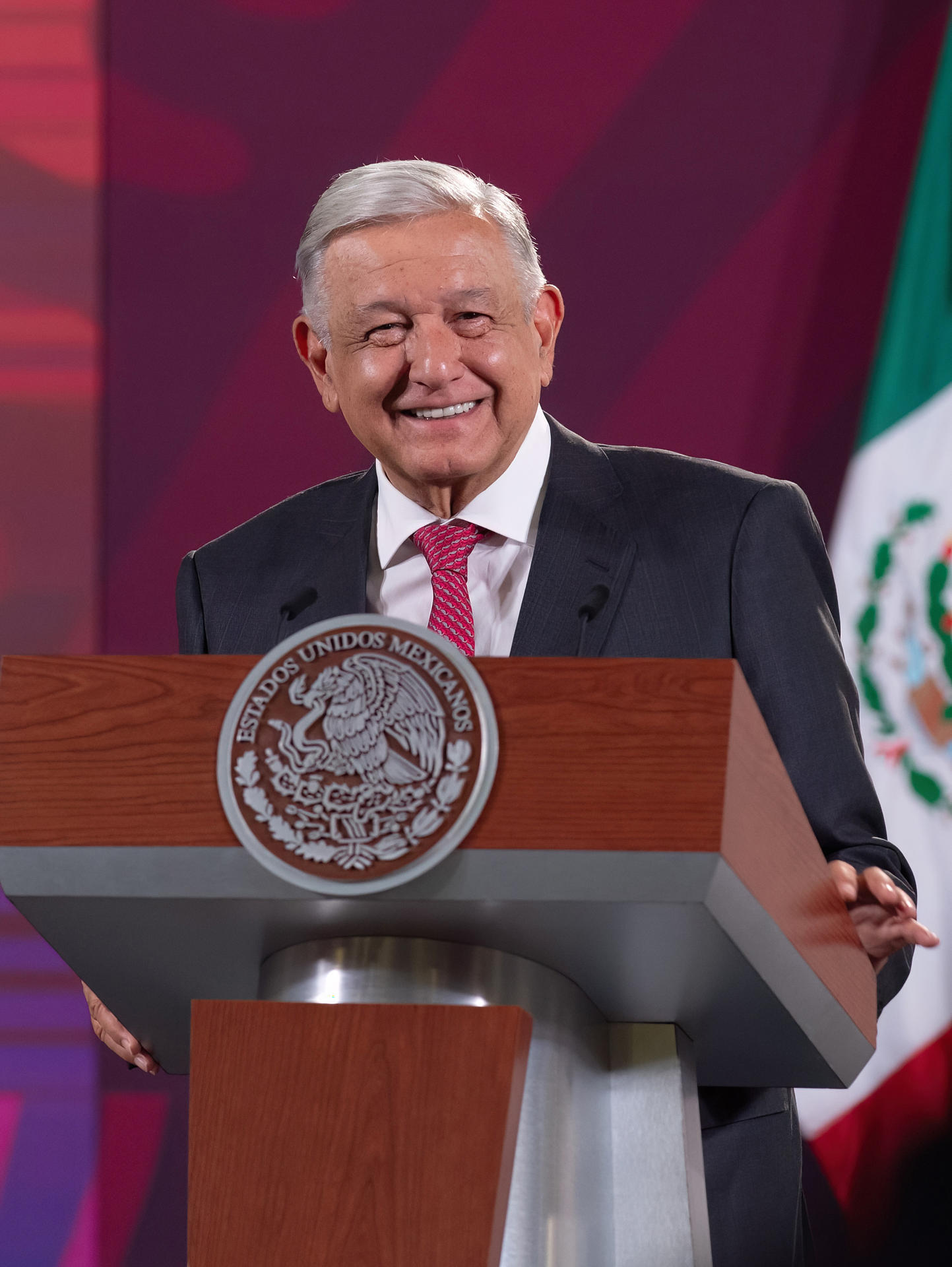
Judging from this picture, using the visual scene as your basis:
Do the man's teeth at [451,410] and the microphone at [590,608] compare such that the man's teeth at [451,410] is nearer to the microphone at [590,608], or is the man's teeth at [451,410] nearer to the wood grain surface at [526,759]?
the microphone at [590,608]

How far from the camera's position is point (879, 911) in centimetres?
108

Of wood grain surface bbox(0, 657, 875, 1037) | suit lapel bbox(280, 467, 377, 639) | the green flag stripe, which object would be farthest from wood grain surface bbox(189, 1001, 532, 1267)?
the green flag stripe

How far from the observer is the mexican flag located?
2.33 meters

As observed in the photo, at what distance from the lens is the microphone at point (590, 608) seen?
4.28ft

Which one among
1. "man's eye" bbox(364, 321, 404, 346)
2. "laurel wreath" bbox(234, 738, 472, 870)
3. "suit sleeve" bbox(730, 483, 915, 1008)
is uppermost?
"man's eye" bbox(364, 321, 404, 346)

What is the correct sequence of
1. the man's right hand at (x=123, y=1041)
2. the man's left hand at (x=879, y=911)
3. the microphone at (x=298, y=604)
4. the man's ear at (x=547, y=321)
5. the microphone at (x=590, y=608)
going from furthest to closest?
the man's ear at (x=547, y=321), the microphone at (x=298, y=604), the microphone at (x=590, y=608), the man's right hand at (x=123, y=1041), the man's left hand at (x=879, y=911)

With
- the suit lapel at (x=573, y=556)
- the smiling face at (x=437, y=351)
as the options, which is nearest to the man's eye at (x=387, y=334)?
the smiling face at (x=437, y=351)

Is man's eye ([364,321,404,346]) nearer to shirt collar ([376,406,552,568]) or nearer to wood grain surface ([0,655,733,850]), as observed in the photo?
shirt collar ([376,406,552,568])

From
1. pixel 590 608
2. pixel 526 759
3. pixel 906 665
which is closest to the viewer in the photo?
pixel 526 759

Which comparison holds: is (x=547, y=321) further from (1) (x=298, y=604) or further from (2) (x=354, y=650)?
(2) (x=354, y=650)

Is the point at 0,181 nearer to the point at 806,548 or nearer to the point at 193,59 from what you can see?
the point at 193,59

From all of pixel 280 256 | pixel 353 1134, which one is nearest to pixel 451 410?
pixel 353 1134

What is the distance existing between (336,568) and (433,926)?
2.41 ft

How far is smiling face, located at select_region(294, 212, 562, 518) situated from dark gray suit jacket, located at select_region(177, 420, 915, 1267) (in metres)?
0.08
